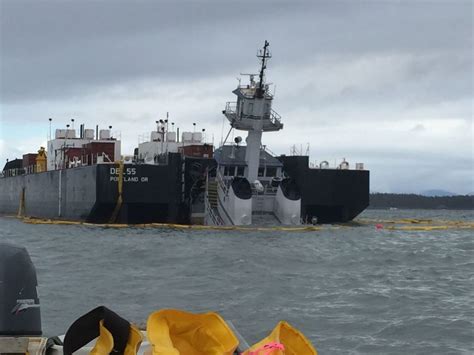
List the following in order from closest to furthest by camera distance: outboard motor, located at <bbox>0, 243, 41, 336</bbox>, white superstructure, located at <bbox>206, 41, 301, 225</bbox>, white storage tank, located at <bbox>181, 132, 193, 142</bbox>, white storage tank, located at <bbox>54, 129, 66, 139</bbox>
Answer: outboard motor, located at <bbox>0, 243, 41, 336</bbox>
white superstructure, located at <bbox>206, 41, 301, 225</bbox>
white storage tank, located at <bbox>181, 132, 193, 142</bbox>
white storage tank, located at <bbox>54, 129, 66, 139</bbox>

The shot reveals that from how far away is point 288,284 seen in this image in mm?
13727

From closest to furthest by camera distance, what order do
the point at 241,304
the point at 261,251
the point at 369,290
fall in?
the point at 241,304 → the point at 369,290 → the point at 261,251

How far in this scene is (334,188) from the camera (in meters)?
34.9

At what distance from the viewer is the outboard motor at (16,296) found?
16.5ft

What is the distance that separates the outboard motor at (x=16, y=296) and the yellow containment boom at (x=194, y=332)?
3.74ft

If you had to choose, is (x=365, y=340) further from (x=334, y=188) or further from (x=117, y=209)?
(x=334, y=188)

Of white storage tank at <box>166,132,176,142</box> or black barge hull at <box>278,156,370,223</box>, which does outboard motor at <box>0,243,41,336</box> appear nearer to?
black barge hull at <box>278,156,370,223</box>

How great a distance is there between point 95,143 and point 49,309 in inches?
1217

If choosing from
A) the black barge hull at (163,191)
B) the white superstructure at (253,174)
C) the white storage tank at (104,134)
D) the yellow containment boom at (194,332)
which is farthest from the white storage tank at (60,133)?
the yellow containment boom at (194,332)

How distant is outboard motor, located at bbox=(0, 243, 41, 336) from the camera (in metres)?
5.04

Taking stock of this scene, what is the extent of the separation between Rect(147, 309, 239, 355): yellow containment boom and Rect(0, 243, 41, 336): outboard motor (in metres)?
1.14

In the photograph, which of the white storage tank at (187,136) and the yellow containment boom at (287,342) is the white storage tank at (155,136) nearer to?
the white storage tank at (187,136)

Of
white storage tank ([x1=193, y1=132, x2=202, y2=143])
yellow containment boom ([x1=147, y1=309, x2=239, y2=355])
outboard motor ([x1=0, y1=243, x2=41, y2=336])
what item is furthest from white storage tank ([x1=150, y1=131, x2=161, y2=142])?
yellow containment boom ([x1=147, y1=309, x2=239, y2=355])

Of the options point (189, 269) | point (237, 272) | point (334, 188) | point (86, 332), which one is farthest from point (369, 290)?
point (334, 188)
